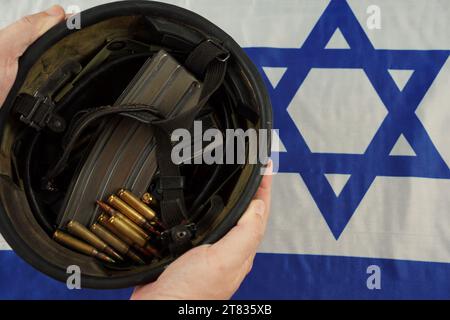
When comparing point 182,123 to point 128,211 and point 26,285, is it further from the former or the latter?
point 26,285

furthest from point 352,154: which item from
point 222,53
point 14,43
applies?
point 14,43

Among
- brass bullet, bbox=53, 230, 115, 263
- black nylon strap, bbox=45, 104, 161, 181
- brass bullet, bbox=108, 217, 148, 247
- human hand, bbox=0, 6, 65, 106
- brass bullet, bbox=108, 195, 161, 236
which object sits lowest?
brass bullet, bbox=53, 230, 115, 263

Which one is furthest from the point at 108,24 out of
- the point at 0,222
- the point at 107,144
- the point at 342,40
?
the point at 342,40

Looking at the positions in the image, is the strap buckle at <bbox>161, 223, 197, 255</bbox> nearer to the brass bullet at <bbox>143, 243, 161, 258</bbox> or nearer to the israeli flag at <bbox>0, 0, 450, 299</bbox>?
the brass bullet at <bbox>143, 243, 161, 258</bbox>

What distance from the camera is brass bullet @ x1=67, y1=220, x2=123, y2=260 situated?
716 millimetres

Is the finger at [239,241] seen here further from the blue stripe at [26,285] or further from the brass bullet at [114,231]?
the blue stripe at [26,285]

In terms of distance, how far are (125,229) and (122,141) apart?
0.13 metres

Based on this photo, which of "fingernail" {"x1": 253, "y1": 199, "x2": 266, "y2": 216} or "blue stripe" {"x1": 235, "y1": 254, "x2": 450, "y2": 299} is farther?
"blue stripe" {"x1": 235, "y1": 254, "x2": 450, "y2": 299}

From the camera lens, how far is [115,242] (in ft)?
2.38

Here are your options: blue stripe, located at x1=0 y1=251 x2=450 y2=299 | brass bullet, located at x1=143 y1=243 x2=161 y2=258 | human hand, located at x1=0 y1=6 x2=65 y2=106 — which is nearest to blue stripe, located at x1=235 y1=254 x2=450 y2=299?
blue stripe, located at x1=0 y1=251 x2=450 y2=299

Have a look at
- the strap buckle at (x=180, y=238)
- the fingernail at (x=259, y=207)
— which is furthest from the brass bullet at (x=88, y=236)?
the fingernail at (x=259, y=207)

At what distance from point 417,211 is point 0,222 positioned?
2.11 ft

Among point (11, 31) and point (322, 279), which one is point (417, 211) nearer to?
point (322, 279)

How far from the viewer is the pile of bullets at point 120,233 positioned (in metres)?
0.72
